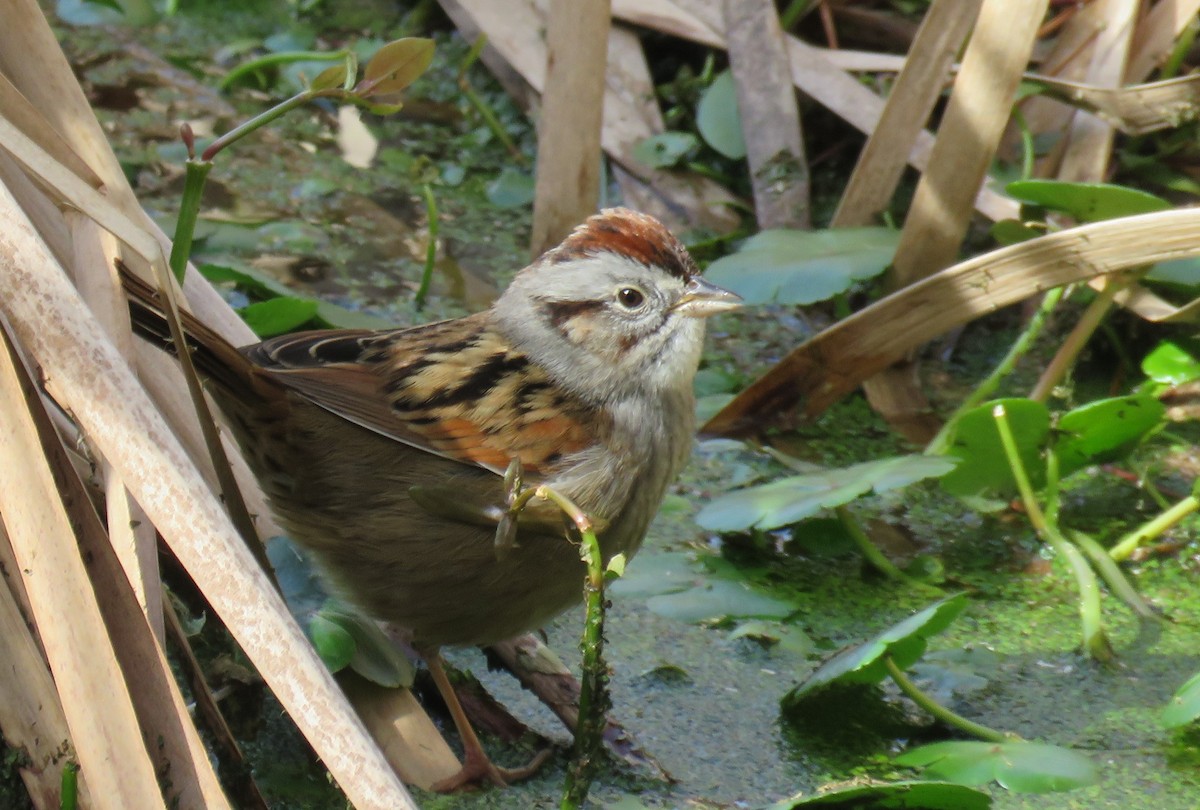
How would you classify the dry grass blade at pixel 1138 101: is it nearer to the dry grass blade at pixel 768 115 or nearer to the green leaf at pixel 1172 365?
the green leaf at pixel 1172 365

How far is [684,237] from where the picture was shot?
433 cm

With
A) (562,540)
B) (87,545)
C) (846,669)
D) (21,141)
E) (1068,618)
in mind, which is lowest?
(1068,618)

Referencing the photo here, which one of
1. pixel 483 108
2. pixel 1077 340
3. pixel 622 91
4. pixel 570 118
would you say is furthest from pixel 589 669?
pixel 483 108

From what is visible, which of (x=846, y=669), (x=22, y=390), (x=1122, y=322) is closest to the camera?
(x=22, y=390)

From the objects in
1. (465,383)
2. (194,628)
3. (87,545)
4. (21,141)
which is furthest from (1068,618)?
(21,141)

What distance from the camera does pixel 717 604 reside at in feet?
9.25

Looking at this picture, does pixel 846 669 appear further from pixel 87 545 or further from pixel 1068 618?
pixel 87 545

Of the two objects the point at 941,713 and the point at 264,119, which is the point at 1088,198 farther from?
the point at 264,119

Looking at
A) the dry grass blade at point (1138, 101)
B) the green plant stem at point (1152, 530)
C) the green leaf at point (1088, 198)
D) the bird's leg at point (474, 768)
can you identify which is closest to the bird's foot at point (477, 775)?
the bird's leg at point (474, 768)

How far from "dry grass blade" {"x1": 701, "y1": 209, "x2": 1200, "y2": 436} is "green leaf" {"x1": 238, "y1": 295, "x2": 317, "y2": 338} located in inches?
39.9

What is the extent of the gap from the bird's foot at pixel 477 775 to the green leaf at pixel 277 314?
1292 millimetres

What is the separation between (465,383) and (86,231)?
2.36 feet

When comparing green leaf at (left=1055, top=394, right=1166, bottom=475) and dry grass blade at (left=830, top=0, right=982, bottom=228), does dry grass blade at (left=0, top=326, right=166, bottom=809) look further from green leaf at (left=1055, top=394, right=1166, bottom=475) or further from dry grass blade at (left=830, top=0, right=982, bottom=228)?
dry grass blade at (left=830, top=0, right=982, bottom=228)

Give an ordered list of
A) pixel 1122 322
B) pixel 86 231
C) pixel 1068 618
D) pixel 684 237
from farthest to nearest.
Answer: pixel 684 237
pixel 1122 322
pixel 1068 618
pixel 86 231
